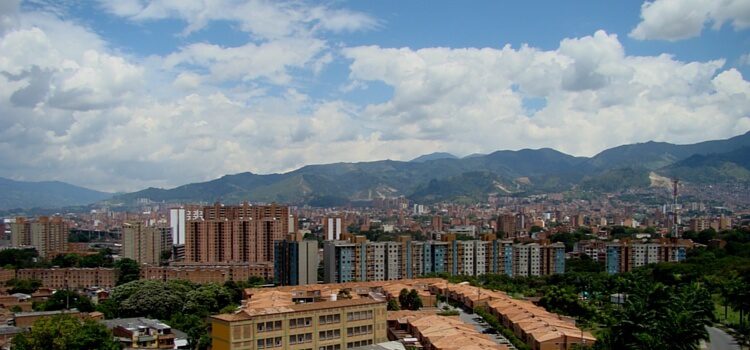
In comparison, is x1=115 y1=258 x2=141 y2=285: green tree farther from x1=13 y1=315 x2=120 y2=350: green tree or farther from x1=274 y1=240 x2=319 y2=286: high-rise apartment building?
x1=13 y1=315 x2=120 y2=350: green tree

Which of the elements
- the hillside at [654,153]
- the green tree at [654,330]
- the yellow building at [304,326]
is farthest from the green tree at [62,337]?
the hillside at [654,153]

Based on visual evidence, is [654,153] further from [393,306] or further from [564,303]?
[393,306]

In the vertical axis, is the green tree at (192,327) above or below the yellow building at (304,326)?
below

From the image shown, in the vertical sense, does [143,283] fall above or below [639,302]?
below

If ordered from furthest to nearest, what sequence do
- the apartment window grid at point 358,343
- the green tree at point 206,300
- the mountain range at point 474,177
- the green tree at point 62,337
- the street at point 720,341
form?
1. the mountain range at point 474,177
2. the green tree at point 206,300
3. the street at point 720,341
4. the green tree at point 62,337
5. the apartment window grid at point 358,343

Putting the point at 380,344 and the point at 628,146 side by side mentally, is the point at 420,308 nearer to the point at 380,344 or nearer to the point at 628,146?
the point at 380,344

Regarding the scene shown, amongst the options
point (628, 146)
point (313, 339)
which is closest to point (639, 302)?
point (313, 339)

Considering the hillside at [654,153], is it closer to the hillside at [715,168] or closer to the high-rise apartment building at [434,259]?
the hillside at [715,168]
